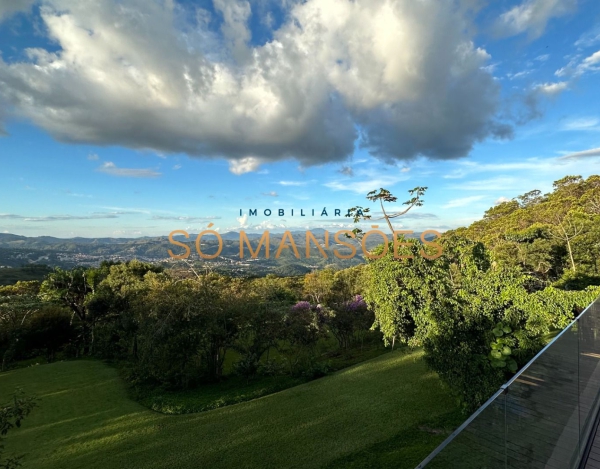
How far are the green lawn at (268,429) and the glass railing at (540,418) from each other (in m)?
3.55

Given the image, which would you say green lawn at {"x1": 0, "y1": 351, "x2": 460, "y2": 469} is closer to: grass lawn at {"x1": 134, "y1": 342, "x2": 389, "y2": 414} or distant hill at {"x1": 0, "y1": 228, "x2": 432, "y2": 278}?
grass lawn at {"x1": 134, "y1": 342, "x2": 389, "y2": 414}

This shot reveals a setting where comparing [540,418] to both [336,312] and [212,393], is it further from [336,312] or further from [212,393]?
[336,312]

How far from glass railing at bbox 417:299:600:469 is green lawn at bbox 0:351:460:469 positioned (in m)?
3.55

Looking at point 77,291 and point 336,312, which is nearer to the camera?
point 336,312

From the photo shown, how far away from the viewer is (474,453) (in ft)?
6.28

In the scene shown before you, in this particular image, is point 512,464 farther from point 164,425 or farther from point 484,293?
point 164,425

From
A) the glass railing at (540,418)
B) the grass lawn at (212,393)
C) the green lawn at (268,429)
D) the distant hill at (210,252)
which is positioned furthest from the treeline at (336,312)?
the glass railing at (540,418)

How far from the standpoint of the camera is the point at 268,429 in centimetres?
773

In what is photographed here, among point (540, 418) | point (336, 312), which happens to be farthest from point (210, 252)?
point (540, 418)

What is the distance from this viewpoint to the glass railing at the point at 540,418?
6.16ft

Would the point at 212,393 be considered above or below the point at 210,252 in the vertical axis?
below

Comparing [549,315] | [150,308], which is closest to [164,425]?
[150,308]

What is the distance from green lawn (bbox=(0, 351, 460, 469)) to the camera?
652cm

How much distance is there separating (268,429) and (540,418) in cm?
667
